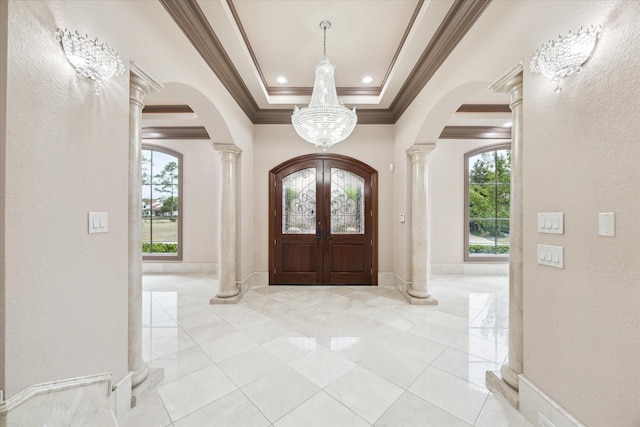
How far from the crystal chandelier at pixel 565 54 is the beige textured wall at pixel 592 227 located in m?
0.04

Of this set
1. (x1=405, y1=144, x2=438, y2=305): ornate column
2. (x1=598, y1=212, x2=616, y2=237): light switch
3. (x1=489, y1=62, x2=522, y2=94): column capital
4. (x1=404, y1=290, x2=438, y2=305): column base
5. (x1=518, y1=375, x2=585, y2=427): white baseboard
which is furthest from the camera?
(x1=405, y1=144, x2=438, y2=305): ornate column

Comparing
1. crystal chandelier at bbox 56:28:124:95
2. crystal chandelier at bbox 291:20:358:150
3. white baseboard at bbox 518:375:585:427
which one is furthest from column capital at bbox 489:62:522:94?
crystal chandelier at bbox 56:28:124:95

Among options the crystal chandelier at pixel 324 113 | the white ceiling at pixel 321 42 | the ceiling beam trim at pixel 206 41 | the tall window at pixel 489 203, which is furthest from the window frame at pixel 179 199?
the tall window at pixel 489 203

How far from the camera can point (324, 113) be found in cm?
274

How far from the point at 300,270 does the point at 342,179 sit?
6.18 ft

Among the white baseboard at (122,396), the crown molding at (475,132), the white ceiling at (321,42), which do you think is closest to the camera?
the white baseboard at (122,396)

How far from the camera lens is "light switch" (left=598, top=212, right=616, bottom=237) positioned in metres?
1.20

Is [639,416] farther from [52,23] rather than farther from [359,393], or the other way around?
[52,23]

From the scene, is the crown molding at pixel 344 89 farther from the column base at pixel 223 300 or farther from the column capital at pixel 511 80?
the column base at pixel 223 300

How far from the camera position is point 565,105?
56.8 inches

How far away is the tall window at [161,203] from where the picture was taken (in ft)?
19.0

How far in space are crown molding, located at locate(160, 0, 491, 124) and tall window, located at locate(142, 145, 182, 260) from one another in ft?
8.89

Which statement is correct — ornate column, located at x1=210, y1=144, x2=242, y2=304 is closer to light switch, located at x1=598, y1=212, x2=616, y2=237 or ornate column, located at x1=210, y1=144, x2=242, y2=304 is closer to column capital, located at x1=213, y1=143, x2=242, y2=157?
column capital, located at x1=213, y1=143, x2=242, y2=157

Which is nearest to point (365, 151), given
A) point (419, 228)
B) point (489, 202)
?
point (419, 228)
